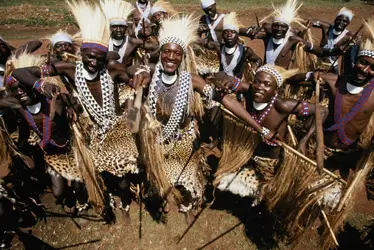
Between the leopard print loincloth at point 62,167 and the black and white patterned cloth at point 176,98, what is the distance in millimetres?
1306

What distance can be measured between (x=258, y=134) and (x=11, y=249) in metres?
3.65

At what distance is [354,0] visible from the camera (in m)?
23.2

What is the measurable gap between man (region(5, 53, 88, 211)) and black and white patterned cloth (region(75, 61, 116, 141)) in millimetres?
213

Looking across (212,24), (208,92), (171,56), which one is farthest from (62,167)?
(212,24)

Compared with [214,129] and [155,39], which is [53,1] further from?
[214,129]

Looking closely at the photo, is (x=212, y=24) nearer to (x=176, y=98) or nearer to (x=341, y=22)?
(x=341, y=22)

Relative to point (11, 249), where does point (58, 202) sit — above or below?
above

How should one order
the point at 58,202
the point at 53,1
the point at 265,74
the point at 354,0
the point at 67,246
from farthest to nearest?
the point at 354,0, the point at 53,1, the point at 58,202, the point at 67,246, the point at 265,74

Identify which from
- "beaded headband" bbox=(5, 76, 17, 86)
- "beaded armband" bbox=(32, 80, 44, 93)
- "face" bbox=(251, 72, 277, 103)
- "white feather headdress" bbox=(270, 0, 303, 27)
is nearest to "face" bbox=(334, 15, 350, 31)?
"white feather headdress" bbox=(270, 0, 303, 27)

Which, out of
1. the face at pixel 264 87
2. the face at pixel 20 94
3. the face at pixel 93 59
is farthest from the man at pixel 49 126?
the face at pixel 264 87

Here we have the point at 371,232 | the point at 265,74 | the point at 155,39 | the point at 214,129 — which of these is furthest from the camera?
the point at 155,39

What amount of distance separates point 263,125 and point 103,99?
2.05 meters

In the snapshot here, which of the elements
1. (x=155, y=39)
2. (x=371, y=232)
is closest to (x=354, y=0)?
(x=155, y=39)

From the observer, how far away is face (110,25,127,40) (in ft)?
16.2
